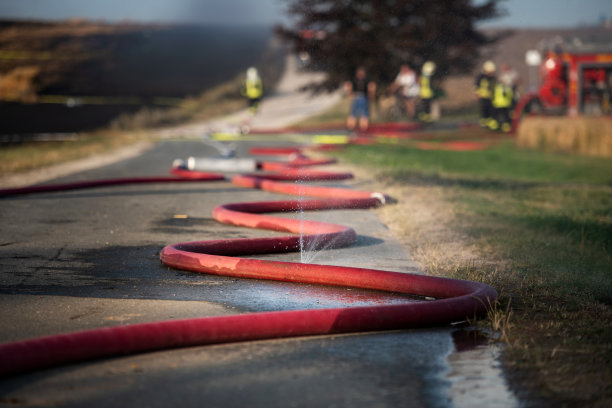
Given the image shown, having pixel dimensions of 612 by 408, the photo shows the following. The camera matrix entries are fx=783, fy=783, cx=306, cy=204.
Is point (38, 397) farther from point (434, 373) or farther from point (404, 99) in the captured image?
point (404, 99)

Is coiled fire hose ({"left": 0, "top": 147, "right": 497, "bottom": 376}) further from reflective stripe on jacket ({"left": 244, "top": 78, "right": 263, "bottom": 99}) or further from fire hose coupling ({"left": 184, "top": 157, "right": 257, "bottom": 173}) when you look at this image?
reflective stripe on jacket ({"left": 244, "top": 78, "right": 263, "bottom": 99})

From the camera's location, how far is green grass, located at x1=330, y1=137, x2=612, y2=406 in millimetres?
3309

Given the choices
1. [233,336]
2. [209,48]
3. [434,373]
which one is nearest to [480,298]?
[434,373]

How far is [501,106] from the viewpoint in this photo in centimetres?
2184

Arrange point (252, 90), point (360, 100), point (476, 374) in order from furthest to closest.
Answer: point (252, 90), point (360, 100), point (476, 374)

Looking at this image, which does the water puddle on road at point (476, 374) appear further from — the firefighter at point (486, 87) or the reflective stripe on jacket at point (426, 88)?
the reflective stripe on jacket at point (426, 88)

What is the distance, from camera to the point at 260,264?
507 cm

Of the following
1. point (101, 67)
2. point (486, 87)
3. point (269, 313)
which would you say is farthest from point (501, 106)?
point (101, 67)

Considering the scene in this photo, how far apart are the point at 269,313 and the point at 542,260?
9.12 ft

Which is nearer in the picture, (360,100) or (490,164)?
(490,164)

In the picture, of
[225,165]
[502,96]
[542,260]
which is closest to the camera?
[542,260]

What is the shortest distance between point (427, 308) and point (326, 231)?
2.57m

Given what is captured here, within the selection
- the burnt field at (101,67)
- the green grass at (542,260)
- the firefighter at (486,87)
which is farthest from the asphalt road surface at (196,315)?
the burnt field at (101,67)

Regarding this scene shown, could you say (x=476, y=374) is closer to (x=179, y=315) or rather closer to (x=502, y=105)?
(x=179, y=315)
